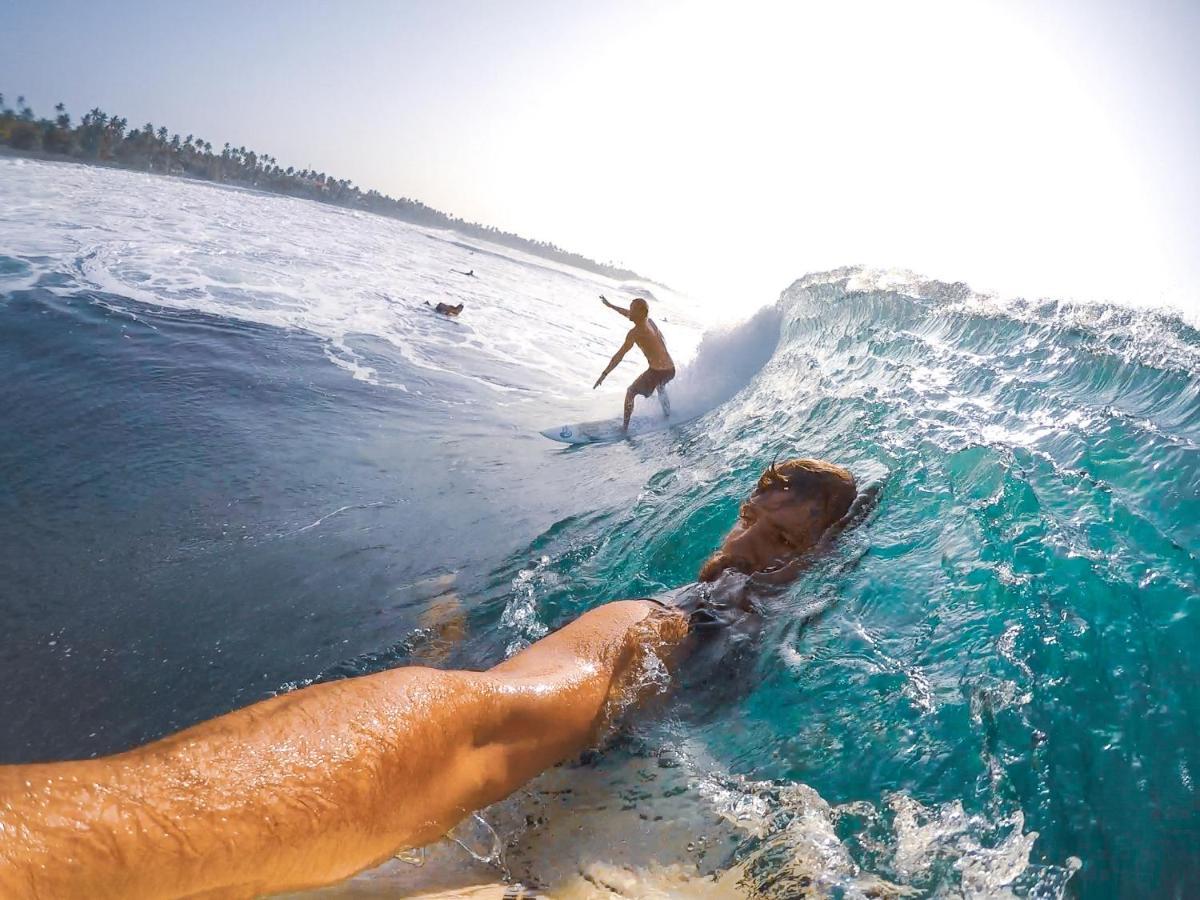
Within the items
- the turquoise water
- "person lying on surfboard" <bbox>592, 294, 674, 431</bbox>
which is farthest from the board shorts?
the turquoise water

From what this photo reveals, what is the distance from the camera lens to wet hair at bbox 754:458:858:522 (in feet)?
10.6

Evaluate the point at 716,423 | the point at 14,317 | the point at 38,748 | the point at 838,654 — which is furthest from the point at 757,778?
the point at 14,317

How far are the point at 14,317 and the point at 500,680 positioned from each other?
8301 mm

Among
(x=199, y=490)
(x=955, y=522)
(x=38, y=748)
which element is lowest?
(x=38, y=748)

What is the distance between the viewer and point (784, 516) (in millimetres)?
3174

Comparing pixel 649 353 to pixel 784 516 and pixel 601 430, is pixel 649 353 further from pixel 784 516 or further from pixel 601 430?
pixel 784 516

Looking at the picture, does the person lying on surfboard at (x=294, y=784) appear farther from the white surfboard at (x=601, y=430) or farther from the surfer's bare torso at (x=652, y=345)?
the surfer's bare torso at (x=652, y=345)

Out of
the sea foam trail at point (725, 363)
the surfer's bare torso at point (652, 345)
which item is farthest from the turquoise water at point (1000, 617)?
the sea foam trail at point (725, 363)

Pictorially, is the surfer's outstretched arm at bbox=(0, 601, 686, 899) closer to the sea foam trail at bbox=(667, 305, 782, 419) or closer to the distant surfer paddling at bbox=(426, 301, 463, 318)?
the sea foam trail at bbox=(667, 305, 782, 419)

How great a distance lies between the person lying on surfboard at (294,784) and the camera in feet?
2.92

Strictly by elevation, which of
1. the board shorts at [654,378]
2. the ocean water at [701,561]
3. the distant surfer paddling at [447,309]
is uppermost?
the distant surfer paddling at [447,309]

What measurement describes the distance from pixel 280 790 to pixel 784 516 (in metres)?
2.57

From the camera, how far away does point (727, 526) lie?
4570 millimetres

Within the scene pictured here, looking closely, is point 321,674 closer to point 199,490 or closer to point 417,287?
point 199,490
